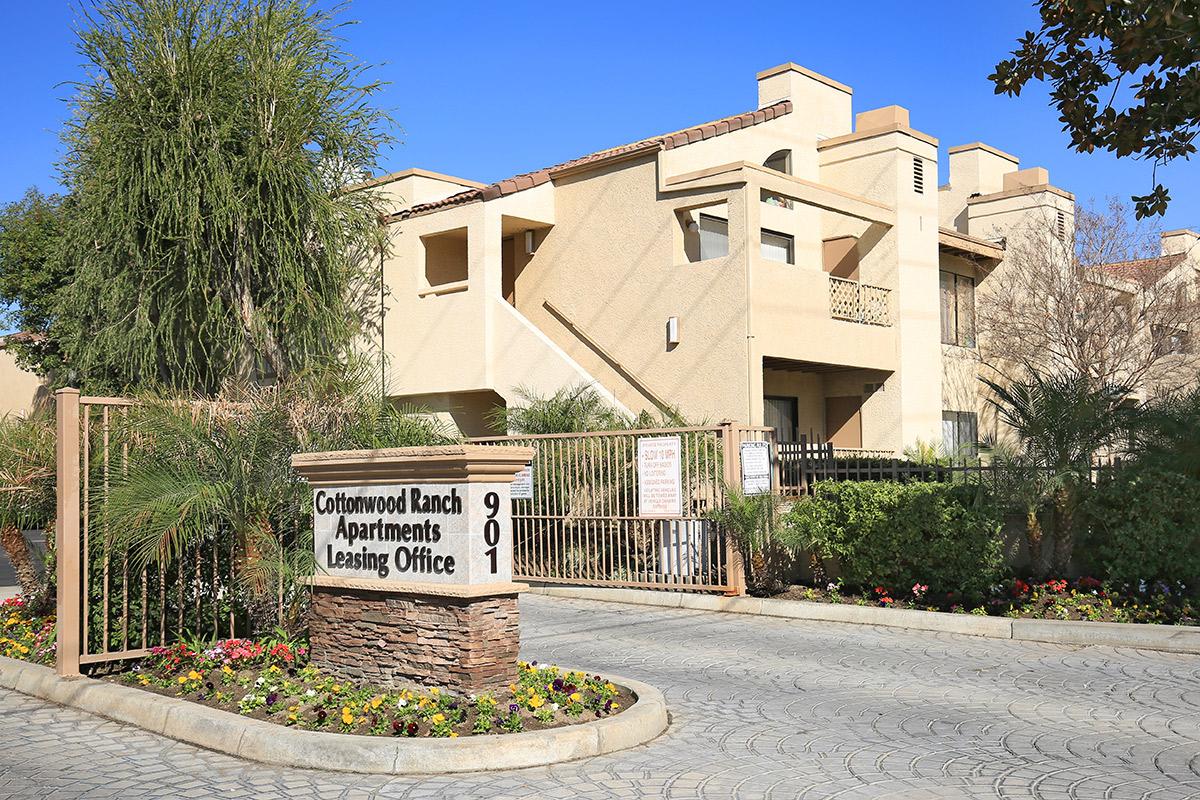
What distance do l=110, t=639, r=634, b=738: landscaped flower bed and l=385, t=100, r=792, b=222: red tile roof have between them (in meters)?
15.1

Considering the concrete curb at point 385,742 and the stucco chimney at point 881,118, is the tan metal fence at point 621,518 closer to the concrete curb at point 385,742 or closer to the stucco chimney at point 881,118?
the concrete curb at point 385,742

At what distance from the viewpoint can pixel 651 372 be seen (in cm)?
2242

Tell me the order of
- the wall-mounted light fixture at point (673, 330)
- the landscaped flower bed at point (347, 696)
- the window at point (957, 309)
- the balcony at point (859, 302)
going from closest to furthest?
the landscaped flower bed at point (347, 696), the wall-mounted light fixture at point (673, 330), the balcony at point (859, 302), the window at point (957, 309)

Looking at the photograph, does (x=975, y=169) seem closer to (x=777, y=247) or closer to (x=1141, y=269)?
(x=1141, y=269)

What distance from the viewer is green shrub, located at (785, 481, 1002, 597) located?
43.9 feet

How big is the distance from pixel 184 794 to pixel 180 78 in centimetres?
1732

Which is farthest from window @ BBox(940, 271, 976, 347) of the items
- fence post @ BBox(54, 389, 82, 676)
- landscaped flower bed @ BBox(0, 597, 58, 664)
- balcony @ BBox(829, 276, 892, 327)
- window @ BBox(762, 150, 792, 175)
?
fence post @ BBox(54, 389, 82, 676)

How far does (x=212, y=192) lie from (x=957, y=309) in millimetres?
17041

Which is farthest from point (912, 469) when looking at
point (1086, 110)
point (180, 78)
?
point (180, 78)

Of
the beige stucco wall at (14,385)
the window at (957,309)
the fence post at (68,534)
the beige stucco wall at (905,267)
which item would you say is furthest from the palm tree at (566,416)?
the beige stucco wall at (14,385)

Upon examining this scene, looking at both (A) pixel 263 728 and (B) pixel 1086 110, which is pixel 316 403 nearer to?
(A) pixel 263 728

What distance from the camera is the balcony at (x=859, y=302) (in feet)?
75.5

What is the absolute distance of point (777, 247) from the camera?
2448 cm

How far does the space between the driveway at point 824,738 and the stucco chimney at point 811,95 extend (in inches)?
638
